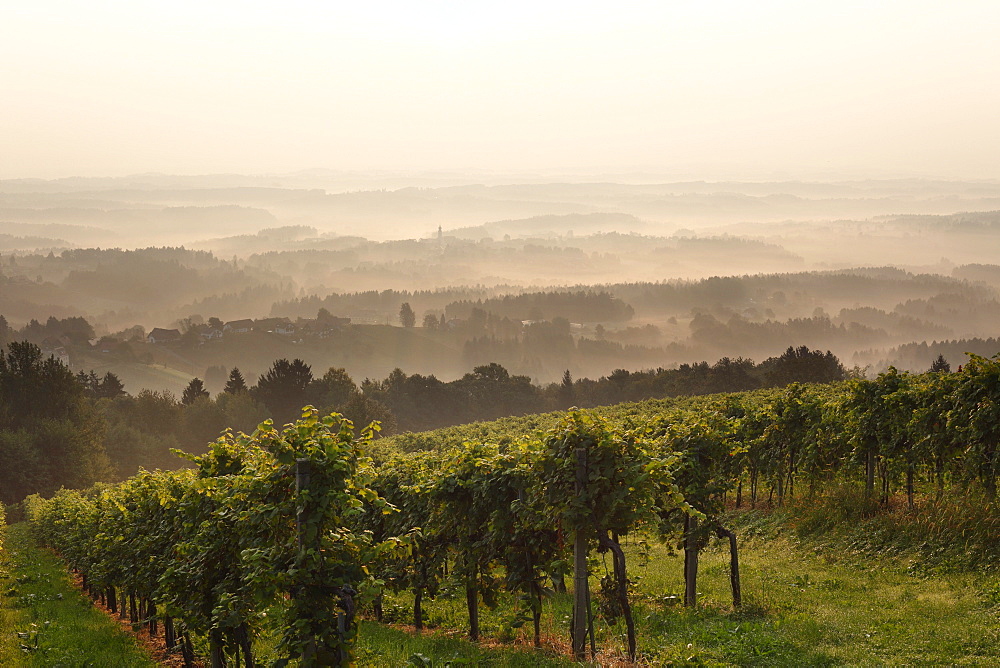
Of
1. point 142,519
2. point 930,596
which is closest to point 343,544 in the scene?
point 142,519

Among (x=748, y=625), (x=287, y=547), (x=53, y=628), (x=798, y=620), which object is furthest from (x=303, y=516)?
(x=53, y=628)

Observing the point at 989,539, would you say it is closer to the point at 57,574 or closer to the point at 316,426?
the point at 316,426

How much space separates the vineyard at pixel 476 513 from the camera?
891 cm

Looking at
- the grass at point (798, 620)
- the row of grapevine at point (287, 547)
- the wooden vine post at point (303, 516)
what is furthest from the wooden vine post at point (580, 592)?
the wooden vine post at point (303, 516)

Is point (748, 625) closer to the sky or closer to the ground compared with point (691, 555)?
closer to the ground

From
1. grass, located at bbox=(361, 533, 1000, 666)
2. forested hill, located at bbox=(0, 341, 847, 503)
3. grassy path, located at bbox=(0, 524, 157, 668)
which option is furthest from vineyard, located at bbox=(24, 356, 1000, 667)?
forested hill, located at bbox=(0, 341, 847, 503)

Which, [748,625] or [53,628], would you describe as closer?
[748,625]

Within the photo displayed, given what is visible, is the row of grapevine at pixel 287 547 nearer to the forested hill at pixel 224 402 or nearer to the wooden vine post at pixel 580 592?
the wooden vine post at pixel 580 592

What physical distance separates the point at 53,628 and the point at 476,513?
12446 millimetres

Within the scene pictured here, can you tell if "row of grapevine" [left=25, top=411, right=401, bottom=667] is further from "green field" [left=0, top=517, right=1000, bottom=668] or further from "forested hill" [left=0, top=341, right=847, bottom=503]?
"forested hill" [left=0, top=341, right=847, bottom=503]

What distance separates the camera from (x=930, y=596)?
1316 centimetres

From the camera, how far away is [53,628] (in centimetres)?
1766

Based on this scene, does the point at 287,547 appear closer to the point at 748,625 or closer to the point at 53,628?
the point at 748,625

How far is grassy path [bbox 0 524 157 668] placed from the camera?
569 inches
